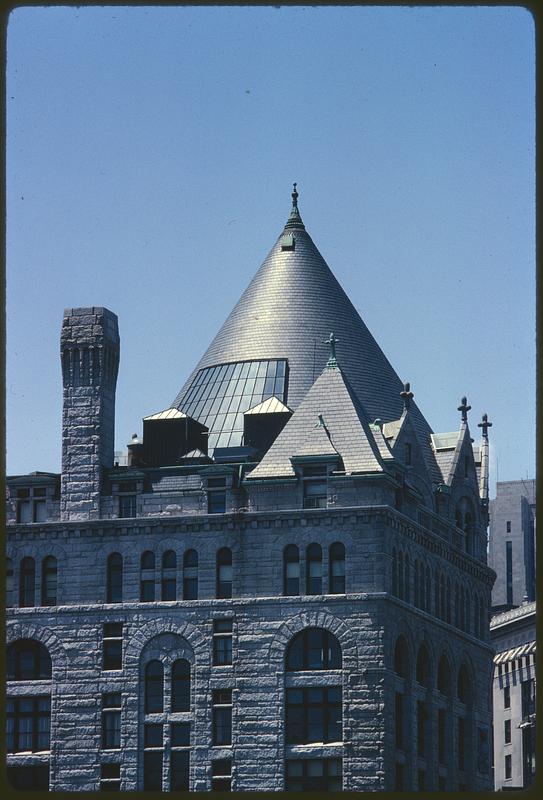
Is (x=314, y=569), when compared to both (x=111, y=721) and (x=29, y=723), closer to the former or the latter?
(x=111, y=721)

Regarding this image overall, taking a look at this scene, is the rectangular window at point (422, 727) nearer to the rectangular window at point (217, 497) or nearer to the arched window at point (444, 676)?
the arched window at point (444, 676)

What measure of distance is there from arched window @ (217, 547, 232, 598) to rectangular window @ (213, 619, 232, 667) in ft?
4.13

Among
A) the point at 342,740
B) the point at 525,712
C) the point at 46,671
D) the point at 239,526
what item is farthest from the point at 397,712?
the point at 525,712

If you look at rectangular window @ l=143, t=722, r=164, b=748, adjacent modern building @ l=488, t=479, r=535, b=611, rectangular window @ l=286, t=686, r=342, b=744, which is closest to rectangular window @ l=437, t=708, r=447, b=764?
rectangular window @ l=286, t=686, r=342, b=744

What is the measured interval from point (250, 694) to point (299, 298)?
78.1ft

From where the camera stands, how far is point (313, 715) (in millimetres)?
72438

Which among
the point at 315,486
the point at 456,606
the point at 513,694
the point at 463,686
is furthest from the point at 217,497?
the point at 513,694

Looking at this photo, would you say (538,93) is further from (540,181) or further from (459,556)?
(459,556)

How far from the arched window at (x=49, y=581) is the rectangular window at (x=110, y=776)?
767 cm

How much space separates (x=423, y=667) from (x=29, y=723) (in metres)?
17.7

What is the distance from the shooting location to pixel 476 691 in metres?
85.8

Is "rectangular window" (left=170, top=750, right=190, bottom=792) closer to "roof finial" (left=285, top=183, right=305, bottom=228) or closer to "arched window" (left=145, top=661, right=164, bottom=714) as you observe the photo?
"arched window" (left=145, top=661, right=164, bottom=714)

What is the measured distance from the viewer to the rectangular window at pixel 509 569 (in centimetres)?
17979

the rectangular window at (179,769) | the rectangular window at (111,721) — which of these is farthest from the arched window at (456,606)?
the rectangular window at (111,721)
